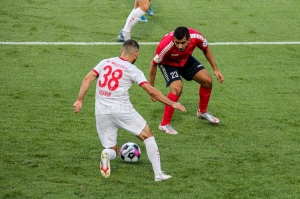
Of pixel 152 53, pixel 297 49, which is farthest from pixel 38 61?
pixel 297 49

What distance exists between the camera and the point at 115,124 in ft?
28.0

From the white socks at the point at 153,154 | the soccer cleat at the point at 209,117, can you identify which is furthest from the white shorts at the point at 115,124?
the soccer cleat at the point at 209,117

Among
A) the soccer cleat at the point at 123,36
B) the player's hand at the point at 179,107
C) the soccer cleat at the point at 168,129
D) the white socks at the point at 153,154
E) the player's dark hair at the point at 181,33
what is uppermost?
the player's dark hair at the point at 181,33

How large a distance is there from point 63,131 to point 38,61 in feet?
12.1

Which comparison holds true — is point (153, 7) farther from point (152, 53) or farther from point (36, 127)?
point (36, 127)

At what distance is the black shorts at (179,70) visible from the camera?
10.5 m

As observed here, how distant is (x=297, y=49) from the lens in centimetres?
1460

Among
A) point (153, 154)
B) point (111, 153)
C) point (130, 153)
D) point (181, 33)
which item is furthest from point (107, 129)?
point (181, 33)

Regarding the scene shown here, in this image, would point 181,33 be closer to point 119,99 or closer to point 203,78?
point 203,78

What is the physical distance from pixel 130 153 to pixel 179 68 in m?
2.16

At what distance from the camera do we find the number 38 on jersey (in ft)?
27.4

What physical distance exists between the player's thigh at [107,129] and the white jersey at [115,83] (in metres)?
0.10

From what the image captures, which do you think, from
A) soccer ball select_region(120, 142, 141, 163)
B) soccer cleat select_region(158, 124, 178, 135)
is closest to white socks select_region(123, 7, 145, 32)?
soccer cleat select_region(158, 124, 178, 135)

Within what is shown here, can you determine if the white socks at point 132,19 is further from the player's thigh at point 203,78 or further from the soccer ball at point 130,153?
the soccer ball at point 130,153
